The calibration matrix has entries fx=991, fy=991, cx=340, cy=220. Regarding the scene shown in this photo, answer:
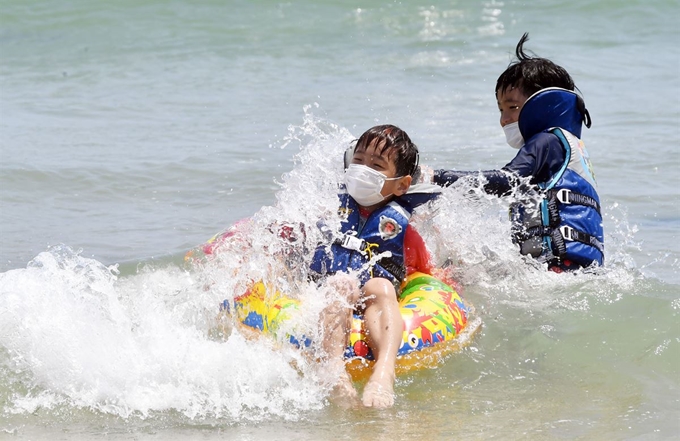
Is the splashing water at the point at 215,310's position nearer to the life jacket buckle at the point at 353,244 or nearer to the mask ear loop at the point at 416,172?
the life jacket buckle at the point at 353,244

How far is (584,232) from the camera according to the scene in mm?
6035

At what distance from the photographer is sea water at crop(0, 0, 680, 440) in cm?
443

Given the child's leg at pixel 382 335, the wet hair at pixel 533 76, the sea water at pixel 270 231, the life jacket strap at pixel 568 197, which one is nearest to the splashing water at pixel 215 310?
the sea water at pixel 270 231

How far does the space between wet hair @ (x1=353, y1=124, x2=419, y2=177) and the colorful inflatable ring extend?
0.72 meters

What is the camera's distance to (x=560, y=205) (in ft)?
19.8

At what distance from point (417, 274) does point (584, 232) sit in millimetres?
1114

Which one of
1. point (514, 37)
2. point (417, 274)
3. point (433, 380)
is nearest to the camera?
point (433, 380)

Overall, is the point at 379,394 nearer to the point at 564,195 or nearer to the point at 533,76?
the point at 564,195

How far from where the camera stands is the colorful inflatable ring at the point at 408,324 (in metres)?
4.92

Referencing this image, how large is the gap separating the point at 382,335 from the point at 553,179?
5.86 feet

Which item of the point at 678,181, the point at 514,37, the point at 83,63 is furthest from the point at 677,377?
the point at 514,37

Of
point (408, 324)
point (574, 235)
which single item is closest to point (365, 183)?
point (408, 324)

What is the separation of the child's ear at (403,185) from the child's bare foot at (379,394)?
119 centimetres

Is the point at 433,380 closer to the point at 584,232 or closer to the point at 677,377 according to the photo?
the point at 677,377
